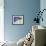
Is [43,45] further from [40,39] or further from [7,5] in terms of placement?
[7,5]

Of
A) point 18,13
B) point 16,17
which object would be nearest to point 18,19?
point 16,17

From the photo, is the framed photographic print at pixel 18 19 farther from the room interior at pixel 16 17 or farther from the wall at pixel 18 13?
the wall at pixel 18 13

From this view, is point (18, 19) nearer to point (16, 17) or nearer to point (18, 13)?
point (16, 17)

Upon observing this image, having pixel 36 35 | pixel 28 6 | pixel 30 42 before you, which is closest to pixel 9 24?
pixel 28 6

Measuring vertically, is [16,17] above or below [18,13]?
below

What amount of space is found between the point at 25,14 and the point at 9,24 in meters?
0.82

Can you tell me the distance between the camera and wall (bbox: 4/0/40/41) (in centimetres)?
585

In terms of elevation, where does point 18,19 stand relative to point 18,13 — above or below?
below

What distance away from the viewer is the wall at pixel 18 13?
19.2 ft

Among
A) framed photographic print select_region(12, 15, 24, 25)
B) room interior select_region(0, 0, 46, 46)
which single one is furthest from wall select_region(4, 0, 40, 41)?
framed photographic print select_region(12, 15, 24, 25)

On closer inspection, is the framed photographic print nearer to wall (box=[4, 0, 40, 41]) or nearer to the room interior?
the room interior

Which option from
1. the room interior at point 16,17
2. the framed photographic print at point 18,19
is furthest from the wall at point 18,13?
the framed photographic print at point 18,19

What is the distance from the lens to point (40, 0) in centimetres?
588

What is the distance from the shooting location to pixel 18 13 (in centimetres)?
591
